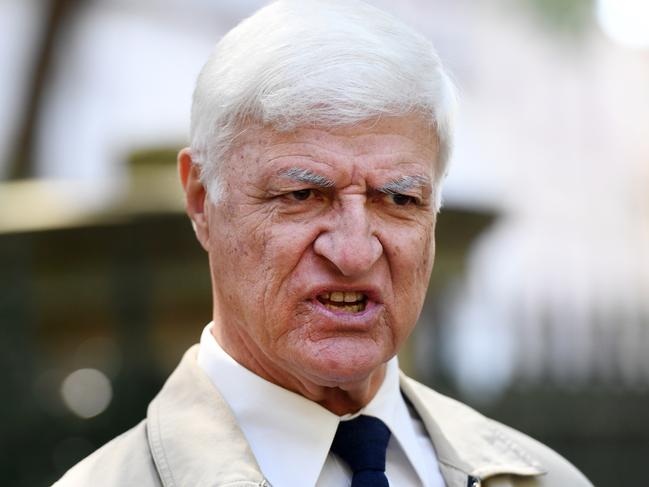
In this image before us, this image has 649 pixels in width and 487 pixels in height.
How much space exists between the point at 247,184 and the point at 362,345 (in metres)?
0.44

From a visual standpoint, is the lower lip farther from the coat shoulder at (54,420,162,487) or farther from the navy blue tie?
the coat shoulder at (54,420,162,487)

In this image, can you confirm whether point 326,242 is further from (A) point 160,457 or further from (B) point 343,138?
(A) point 160,457

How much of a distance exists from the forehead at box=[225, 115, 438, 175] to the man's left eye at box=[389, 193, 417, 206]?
0.08 metres

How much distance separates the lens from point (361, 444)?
9.64 feet

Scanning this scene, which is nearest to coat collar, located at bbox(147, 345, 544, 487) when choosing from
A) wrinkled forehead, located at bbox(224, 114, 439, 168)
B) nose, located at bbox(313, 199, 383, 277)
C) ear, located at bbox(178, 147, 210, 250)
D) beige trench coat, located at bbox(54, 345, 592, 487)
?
beige trench coat, located at bbox(54, 345, 592, 487)

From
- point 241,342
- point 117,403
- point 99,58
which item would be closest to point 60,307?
point 117,403

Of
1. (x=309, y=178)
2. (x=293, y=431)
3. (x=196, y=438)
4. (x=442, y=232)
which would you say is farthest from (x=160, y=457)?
(x=442, y=232)

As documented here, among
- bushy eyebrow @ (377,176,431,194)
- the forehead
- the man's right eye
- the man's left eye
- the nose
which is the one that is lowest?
the nose

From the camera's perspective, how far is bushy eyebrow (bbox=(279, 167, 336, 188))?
9.10 ft

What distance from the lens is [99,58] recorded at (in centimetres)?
995

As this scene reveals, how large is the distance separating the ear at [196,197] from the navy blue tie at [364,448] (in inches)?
21.8

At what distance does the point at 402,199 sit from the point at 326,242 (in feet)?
0.77

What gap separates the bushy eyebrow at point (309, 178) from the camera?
9.10ft

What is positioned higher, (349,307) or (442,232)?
(349,307)
